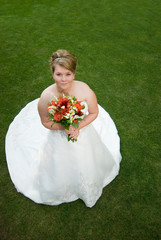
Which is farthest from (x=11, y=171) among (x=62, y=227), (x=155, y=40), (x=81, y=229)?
(x=155, y=40)

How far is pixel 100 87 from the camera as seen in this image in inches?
211

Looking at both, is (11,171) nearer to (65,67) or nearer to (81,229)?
(81,229)

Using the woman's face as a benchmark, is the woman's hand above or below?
below

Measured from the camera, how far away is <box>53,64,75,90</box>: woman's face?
2207mm

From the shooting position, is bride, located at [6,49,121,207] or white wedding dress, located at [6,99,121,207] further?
white wedding dress, located at [6,99,121,207]

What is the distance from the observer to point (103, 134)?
412 centimetres

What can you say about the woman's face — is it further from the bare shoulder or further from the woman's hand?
the woman's hand

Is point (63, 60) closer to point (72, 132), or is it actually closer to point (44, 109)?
point (44, 109)

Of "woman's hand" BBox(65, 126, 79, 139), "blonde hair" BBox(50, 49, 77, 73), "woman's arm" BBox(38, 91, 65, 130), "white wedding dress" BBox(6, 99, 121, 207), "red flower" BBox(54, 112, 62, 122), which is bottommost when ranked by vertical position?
"white wedding dress" BBox(6, 99, 121, 207)

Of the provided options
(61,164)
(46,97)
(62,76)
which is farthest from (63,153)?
(62,76)

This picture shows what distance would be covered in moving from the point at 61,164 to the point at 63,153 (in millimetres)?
243

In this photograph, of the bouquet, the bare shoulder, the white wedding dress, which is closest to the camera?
the bouquet

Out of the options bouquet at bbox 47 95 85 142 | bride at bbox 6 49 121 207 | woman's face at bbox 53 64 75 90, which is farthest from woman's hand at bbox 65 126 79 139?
woman's face at bbox 53 64 75 90

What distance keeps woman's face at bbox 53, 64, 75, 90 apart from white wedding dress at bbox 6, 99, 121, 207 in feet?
1.73
